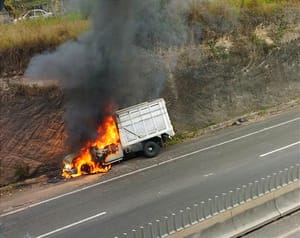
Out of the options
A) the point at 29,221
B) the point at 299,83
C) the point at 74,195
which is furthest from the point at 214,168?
the point at 299,83

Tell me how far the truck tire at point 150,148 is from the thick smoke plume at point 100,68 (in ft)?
7.40

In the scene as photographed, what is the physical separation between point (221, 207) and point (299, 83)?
16.3 m

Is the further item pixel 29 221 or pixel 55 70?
pixel 55 70

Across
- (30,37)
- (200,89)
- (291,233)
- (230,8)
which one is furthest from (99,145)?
(230,8)

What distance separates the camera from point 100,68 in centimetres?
2052

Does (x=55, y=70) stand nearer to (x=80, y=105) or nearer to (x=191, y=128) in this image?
(x=80, y=105)

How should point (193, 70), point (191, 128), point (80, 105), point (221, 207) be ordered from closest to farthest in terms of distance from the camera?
1. point (221, 207)
2. point (80, 105)
3. point (191, 128)
4. point (193, 70)

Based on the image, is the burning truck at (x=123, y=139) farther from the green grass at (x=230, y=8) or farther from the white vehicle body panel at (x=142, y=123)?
the green grass at (x=230, y=8)

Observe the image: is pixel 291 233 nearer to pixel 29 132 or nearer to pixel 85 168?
pixel 85 168

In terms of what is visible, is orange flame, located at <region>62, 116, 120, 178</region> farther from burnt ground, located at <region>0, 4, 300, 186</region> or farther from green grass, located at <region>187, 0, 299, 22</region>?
green grass, located at <region>187, 0, 299, 22</region>

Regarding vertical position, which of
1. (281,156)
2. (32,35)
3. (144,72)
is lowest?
(281,156)

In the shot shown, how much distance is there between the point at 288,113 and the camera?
885 inches

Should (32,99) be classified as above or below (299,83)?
above

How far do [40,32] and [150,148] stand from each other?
9.02 m
